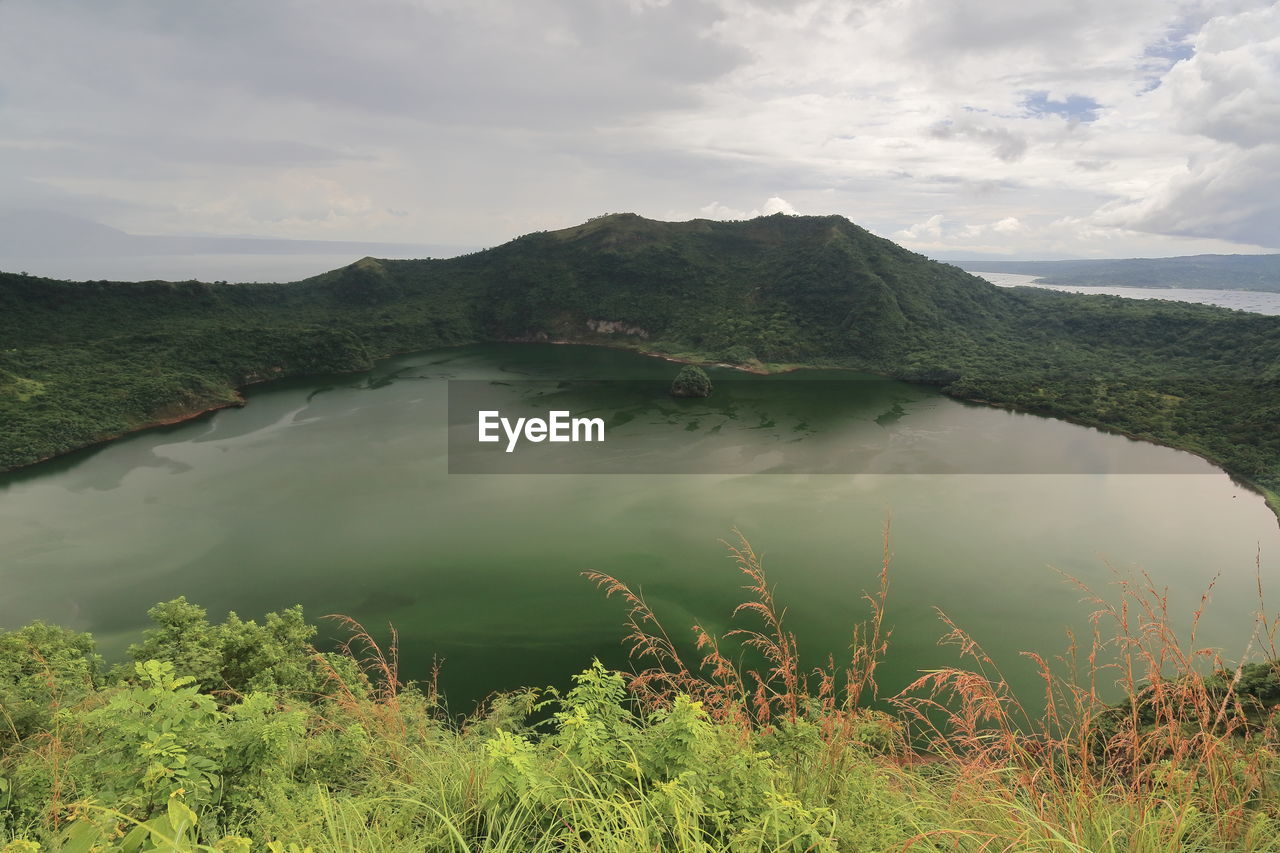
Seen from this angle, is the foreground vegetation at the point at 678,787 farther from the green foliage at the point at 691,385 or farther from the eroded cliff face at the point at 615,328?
the eroded cliff face at the point at 615,328

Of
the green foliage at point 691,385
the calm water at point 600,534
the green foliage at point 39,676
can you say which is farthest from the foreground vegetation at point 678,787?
the green foliage at point 691,385

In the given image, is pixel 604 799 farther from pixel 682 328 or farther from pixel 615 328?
pixel 615 328

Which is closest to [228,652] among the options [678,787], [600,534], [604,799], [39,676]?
[39,676]

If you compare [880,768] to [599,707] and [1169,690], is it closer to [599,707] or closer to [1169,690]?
[1169,690]

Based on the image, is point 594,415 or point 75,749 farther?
point 594,415

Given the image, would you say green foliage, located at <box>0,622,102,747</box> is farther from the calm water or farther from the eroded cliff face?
the eroded cliff face

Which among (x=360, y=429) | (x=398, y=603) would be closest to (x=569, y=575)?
(x=398, y=603)
